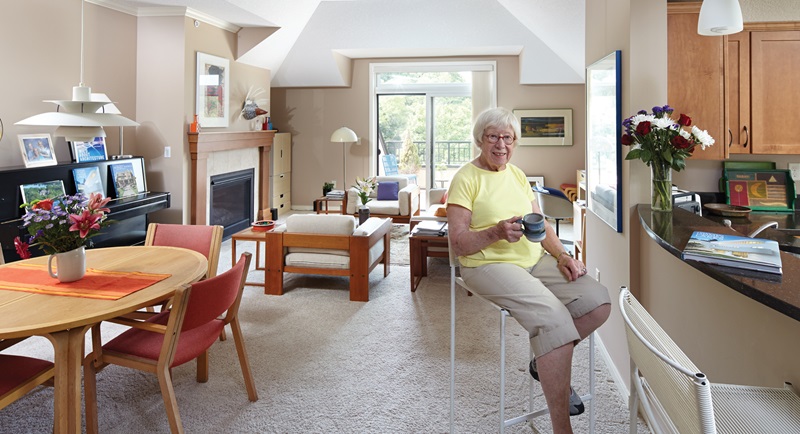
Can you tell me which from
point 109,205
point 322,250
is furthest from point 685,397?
point 109,205

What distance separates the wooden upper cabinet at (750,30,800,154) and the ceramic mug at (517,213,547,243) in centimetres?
203

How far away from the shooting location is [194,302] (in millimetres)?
1955

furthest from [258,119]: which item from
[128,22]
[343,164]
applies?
[128,22]

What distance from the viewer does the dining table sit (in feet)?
5.90

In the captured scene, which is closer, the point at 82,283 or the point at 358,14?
the point at 82,283

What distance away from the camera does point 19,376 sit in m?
1.86

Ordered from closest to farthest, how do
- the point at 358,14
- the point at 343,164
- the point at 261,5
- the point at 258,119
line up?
the point at 261,5 → the point at 358,14 → the point at 258,119 → the point at 343,164

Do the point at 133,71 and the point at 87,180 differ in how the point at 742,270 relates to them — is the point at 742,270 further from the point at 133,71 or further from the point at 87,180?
the point at 133,71

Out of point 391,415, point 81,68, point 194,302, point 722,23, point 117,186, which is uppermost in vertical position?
point 81,68

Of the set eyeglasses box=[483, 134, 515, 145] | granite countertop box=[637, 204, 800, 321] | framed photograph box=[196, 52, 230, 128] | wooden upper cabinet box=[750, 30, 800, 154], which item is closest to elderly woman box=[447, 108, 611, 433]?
eyeglasses box=[483, 134, 515, 145]

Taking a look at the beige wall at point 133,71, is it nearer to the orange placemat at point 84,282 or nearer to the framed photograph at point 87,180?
the framed photograph at point 87,180

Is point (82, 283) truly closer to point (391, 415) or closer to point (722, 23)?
point (391, 415)

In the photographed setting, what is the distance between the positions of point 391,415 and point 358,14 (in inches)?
233

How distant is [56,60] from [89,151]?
0.82m
